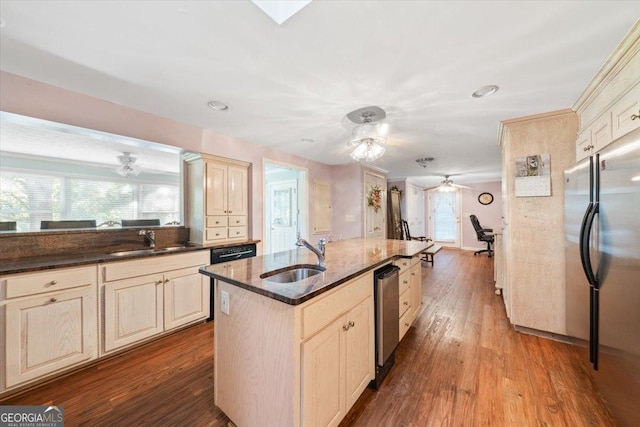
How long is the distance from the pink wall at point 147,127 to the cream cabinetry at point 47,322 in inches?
51.3

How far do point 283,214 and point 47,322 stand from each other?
3.52 metres

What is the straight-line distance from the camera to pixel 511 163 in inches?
103

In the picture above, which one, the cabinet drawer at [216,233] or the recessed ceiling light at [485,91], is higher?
the recessed ceiling light at [485,91]

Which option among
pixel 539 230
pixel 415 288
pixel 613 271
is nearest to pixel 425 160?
pixel 539 230

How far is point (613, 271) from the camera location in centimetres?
135

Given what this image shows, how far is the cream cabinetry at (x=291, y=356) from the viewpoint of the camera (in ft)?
3.69

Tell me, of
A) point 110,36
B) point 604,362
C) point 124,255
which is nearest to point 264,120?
point 110,36

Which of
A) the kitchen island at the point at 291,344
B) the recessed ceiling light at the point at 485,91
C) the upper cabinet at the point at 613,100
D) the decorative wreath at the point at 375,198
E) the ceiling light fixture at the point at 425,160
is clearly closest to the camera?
the kitchen island at the point at 291,344

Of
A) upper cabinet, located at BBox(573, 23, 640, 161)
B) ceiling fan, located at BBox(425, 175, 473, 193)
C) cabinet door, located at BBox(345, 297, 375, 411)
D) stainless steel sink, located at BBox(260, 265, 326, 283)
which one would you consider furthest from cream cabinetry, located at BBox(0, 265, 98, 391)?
ceiling fan, located at BBox(425, 175, 473, 193)

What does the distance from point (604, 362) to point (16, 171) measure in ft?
26.7

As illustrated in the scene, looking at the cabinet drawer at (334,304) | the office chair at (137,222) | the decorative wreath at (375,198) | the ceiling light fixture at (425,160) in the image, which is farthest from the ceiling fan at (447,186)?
the office chair at (137,222)

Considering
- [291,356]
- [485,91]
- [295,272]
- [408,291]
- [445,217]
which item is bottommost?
[408,291]

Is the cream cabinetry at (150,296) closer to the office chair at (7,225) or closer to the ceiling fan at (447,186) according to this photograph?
the office chair at (7,225)

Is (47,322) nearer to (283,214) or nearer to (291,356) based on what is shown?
(291,356)
